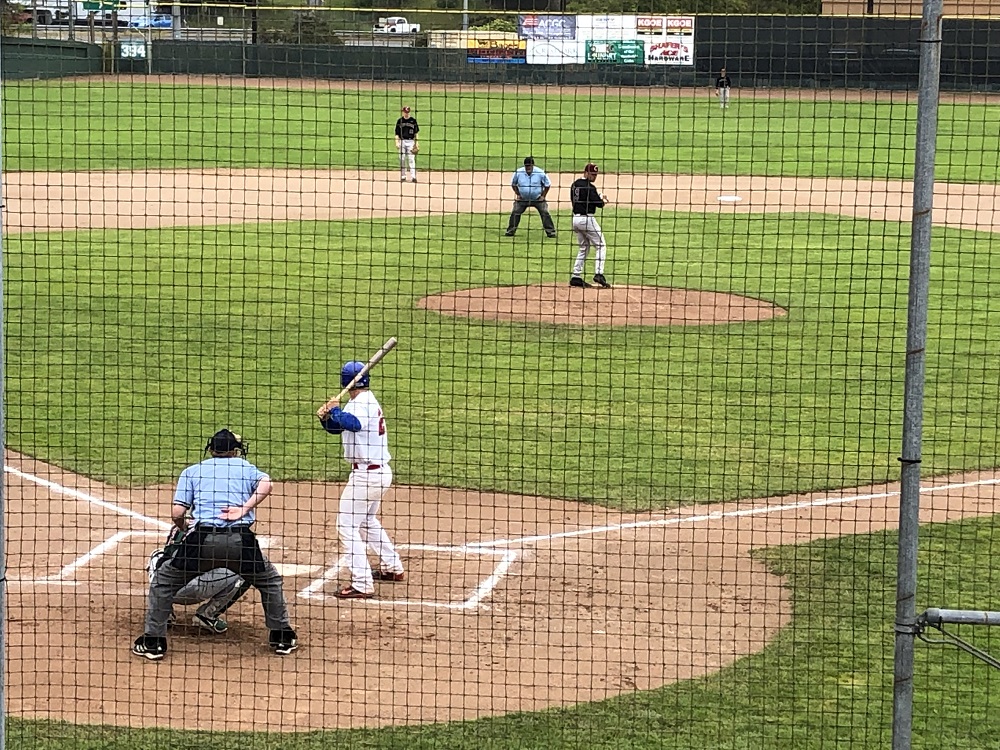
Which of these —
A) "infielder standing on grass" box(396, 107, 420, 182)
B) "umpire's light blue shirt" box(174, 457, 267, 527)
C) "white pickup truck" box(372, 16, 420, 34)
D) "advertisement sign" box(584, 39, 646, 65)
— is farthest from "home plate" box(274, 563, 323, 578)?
"infielder standing on grass" box(396, 107, 420, 182)

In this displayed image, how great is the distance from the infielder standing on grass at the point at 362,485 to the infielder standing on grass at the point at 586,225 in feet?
35.7

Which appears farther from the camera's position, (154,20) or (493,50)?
(154,20)

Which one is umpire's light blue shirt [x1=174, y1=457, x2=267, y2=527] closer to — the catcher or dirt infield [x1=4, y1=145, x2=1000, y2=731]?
the catcher

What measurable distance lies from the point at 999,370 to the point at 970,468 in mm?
3745

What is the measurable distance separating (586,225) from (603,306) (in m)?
1.32

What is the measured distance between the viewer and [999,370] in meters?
16.4

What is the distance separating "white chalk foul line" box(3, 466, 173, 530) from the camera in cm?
1115

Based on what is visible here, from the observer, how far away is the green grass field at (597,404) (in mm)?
8008

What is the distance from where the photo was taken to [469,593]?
9695mm

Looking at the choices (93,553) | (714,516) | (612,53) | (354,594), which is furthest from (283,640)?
(612,53)

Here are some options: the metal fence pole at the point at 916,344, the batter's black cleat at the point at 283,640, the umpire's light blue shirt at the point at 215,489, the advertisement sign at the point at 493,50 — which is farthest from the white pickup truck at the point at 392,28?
the metal fence pole at the point at 916,344

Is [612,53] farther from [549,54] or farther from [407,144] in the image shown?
[549,54]

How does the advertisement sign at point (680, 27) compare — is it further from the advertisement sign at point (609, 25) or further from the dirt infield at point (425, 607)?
the dirt infield at point (425, 607)

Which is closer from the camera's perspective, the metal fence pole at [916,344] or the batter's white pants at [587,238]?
the metal fence pole at [916,344]
